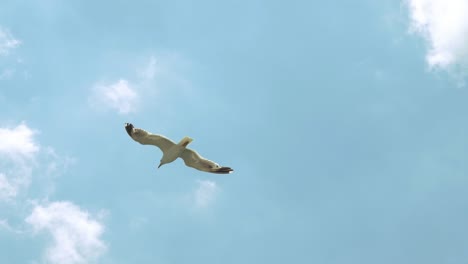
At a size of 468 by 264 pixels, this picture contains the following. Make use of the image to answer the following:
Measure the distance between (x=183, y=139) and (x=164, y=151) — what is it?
3179 millimetres

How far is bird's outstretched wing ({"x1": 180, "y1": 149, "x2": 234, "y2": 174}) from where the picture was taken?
80.7 metres

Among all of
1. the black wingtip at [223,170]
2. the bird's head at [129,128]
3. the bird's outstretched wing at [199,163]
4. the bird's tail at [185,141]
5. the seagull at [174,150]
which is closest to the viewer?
the bird's tail at [185,141]

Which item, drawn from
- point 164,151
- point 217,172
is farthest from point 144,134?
point 217,172

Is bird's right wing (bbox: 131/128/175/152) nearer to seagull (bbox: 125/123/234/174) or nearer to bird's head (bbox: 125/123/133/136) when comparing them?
seagull (bbox: 125/123/234/174)

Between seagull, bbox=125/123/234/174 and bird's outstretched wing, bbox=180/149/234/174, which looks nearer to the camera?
seagull, bbox=125/123/234/174

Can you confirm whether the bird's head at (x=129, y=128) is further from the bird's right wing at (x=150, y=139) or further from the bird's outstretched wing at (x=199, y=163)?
the bird's outstretched wing at (x=199, y=163)

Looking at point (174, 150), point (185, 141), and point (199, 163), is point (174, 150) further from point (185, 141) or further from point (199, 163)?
point (199, 163)

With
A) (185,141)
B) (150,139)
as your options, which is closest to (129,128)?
(150,139)

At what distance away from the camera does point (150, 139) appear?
79.1 meters

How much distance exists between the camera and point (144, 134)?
78688 mm

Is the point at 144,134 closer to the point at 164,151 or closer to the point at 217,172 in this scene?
the point at 164,151

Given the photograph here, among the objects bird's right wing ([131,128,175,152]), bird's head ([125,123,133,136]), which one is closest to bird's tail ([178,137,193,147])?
bird's right wing ([131,128,175,152])

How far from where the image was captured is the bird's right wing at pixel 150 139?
7856 centimetres

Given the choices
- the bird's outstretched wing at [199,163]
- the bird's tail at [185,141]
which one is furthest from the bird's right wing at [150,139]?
the bird's outstretched wing at [199,163]
